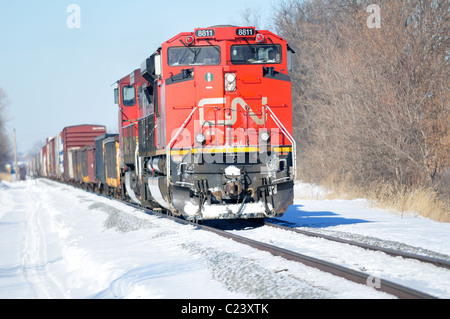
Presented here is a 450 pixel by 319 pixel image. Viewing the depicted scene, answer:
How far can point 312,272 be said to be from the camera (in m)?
6.48

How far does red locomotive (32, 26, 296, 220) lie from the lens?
33.9ft

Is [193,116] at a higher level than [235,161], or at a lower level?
higher

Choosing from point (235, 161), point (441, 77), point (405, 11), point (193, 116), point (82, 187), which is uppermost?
point (405, 11)

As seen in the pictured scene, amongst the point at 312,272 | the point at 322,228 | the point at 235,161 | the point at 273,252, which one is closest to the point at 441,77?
the point at 322,228

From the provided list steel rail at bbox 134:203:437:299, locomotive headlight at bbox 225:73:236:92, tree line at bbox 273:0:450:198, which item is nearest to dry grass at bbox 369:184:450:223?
tree line at bbox 273:0:450:198

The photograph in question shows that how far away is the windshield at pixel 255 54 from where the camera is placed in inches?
423

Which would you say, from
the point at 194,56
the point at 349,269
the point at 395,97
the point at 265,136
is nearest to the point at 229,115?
the point at 265,136

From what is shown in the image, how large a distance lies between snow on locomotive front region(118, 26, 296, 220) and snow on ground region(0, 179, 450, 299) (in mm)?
731

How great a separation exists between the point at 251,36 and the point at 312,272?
566 cm

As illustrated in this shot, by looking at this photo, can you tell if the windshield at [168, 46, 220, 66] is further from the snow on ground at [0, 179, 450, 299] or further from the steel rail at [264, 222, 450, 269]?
the steel rail at [264, 222, 450, 269]

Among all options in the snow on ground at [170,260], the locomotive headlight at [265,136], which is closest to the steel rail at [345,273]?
the snow on ground at [170,260]

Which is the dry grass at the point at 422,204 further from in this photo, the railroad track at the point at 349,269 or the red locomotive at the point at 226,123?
the railroad track at the point at 349,269

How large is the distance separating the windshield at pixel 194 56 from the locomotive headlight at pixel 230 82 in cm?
39
